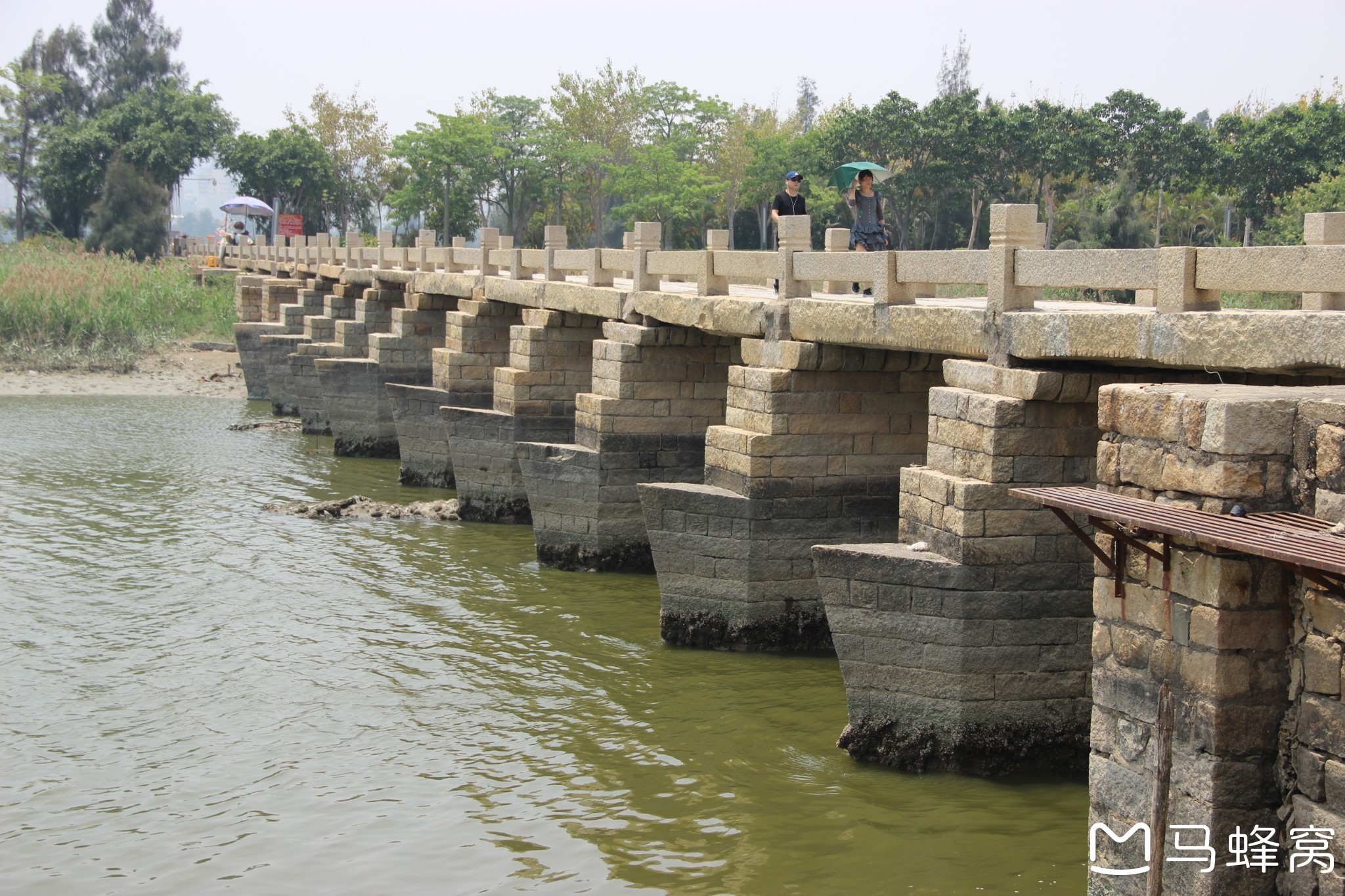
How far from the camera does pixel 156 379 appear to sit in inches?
1272

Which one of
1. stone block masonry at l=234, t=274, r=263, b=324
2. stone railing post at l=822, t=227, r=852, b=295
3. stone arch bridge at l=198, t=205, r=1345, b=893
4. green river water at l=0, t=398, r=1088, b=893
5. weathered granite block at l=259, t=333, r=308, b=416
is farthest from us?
stone block masonry at l=234, t=274, r=263, b=324

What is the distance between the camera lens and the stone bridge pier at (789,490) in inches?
453

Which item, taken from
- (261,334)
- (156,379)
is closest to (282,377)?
(261,334)

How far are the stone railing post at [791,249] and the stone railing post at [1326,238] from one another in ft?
16.4

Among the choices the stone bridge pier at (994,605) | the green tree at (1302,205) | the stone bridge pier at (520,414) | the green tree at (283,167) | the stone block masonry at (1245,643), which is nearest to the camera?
the stone block masonry at (1245,643)

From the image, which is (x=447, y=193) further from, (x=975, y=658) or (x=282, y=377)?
(x=975, y=658)

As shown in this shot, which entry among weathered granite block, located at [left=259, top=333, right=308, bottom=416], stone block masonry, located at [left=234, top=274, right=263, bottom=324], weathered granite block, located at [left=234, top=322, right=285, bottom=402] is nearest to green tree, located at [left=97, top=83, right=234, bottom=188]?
stone block masonry, located at [left=234, top=274, right=263, bottom=324]

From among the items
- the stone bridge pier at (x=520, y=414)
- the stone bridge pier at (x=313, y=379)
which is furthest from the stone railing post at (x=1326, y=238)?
the stone bridge pier at (x=313, y=379)

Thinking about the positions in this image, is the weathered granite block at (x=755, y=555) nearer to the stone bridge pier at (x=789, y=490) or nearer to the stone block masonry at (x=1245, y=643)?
the stone bridge pier at (x=789, y=490)

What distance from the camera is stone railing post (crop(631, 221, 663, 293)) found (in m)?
14.6

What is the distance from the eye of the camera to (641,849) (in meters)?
7.92

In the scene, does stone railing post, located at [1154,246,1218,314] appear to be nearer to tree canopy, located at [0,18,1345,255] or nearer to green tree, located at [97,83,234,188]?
tree canopy, located at [0,18,1345,255]

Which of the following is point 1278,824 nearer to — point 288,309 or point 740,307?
point 740,307

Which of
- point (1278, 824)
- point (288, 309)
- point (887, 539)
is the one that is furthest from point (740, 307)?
point (288, 309)
